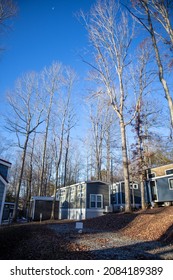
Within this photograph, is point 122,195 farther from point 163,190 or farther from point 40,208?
point 40,208

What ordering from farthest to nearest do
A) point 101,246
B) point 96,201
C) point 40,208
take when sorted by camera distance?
point 40,208
point 96,201
point 101,246

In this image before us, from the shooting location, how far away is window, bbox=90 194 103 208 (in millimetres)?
21016

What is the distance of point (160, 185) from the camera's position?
19.0 meters

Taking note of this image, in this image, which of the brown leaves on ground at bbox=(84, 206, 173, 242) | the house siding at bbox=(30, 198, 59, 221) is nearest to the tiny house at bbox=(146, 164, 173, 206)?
the brown leaves on ground at bbox=(84, 206, 173, 242)

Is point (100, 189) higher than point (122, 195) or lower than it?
higher

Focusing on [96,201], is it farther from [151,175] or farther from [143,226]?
[143,226]

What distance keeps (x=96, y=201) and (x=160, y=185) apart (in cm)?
695

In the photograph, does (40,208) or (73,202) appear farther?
(73,202)

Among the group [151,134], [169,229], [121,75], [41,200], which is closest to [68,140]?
[41,200]

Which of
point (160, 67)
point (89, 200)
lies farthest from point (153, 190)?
point (160, 67)

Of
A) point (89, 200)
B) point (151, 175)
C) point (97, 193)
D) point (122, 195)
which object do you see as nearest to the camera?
point (151, 175)

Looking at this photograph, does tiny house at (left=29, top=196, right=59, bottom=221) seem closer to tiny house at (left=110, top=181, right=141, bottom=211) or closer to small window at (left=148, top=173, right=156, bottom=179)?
tiny house at (left=110, top=181, right=141, bottom=211)

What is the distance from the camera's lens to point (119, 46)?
15.3 meters

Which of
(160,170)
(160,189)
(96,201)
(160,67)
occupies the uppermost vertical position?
(160,67)
